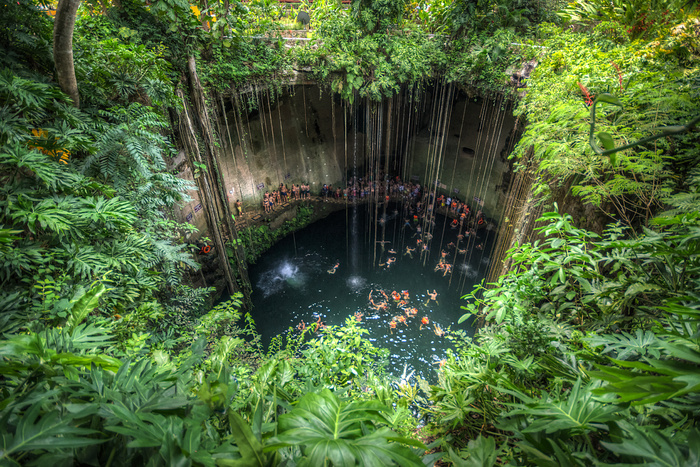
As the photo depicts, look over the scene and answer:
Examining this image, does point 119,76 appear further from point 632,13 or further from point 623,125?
point 632,13

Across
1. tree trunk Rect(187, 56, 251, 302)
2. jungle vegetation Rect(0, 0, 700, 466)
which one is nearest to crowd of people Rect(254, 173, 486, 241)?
tree trunk Rect(187, 56, 251, 302)

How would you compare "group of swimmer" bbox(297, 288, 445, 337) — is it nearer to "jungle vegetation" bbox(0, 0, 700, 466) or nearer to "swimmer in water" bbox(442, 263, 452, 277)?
"swimmer in water" bbox(442, 263, 452, 277)

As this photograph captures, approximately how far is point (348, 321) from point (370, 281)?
433 cm

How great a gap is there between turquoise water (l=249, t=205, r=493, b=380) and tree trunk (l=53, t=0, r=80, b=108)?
474cm

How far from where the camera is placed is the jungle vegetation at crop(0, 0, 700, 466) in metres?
0.93

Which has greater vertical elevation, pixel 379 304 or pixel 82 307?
pixel 82 307

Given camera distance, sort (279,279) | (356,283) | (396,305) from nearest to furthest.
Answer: (396,305) < (356,283) < (279,279)

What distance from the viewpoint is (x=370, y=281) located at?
7.61 m

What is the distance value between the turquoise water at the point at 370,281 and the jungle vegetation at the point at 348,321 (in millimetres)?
1578

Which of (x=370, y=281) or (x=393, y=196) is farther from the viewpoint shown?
(x=393, y=196)

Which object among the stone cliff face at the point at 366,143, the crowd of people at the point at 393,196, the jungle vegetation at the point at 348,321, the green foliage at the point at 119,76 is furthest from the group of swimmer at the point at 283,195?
the green foliage at the point at 119,76

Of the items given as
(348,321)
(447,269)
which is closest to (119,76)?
(348,321)

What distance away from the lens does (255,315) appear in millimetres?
6762

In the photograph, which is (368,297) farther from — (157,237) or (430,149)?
(430,149)
